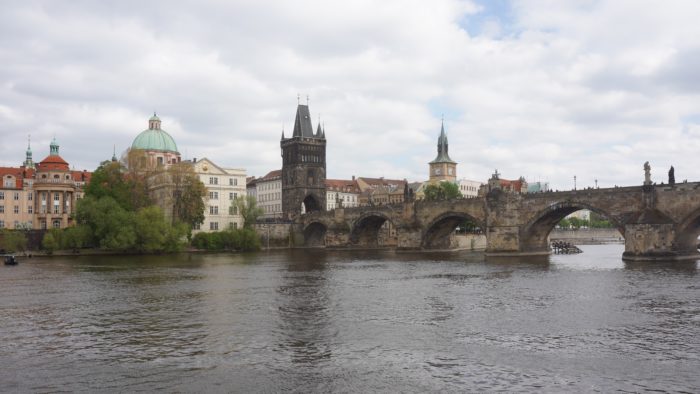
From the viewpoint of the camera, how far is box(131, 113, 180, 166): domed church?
410ft

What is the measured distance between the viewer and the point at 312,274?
52.1 m

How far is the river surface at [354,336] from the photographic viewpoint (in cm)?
1731

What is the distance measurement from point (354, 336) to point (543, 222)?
5492 centimetres

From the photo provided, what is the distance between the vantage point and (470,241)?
10831cm

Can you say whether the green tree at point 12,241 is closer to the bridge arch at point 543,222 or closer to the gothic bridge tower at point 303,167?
the gothic bridge tower at point 303,167

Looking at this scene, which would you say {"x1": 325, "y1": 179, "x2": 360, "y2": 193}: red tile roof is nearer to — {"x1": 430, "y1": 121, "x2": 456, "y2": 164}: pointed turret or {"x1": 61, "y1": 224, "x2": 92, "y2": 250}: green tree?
{"x1": 430, "y1": 121, "x2": 456, "y2": 164}: pointed turret

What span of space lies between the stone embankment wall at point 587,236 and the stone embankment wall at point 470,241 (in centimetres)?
3248

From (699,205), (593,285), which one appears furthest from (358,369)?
(699,205)

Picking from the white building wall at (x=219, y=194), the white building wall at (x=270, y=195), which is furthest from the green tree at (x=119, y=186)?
the white building wall at (x=270, y=195)

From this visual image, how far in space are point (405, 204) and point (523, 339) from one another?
69934 millimetres

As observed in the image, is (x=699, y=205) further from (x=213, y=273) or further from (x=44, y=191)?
(x=44, y=191)

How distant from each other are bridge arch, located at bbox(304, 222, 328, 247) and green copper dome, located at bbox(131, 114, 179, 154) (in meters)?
32.3

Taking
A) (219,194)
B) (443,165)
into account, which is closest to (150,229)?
(219,194)

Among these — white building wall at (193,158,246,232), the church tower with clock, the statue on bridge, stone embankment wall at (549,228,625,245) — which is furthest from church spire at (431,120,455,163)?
the statue on bridge
